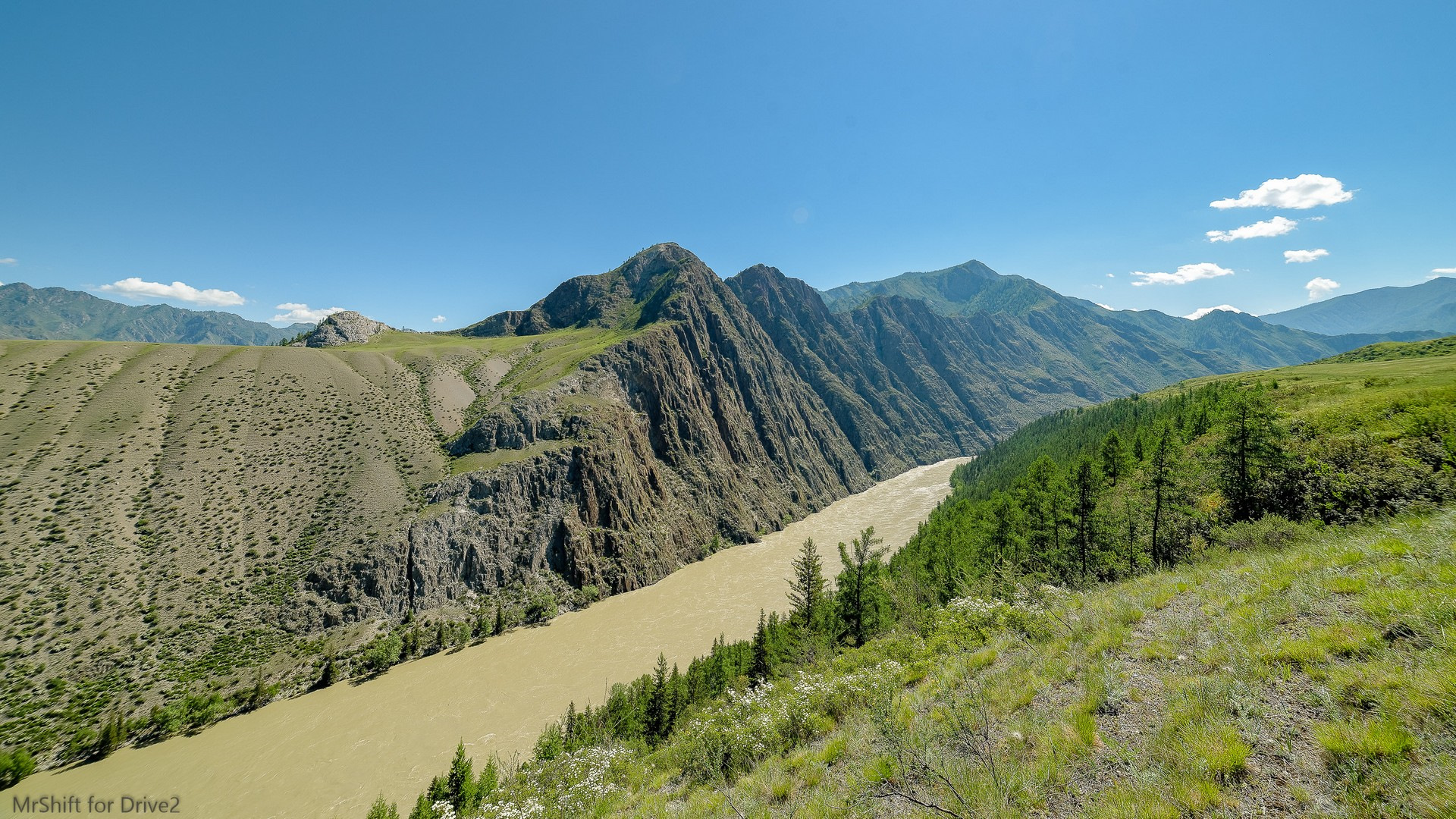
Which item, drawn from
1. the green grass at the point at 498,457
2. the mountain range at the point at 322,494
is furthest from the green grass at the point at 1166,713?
the green grass at the point at 498,457

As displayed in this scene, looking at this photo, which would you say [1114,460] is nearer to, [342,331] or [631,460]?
[631,460]

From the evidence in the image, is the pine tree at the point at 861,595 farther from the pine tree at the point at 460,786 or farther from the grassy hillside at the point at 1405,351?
the grassy hillside at the point at 1405,351

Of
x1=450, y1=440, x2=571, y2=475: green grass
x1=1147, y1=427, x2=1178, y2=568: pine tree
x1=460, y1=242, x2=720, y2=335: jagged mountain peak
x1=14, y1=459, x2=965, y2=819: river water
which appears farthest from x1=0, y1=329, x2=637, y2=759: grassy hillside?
x1=1147, y1=427, x2=1178, y2=568: pine tree

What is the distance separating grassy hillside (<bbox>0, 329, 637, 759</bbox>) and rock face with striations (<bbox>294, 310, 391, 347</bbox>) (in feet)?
120

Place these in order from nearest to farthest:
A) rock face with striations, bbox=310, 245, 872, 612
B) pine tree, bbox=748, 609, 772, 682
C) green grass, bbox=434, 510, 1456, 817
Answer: green grass, bbox=434, 510, 1456, 817
pine tree, bbox=748, 609, 772, 682
rock face with striations, bbox=310, 245, 872, 612

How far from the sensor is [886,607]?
33281mm

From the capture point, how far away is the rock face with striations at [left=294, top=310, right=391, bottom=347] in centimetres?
10900

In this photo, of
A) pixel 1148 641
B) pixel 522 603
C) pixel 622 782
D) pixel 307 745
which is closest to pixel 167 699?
pixel 307 745

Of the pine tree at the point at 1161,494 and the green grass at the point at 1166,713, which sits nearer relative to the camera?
the green grass at the point at 1166,713

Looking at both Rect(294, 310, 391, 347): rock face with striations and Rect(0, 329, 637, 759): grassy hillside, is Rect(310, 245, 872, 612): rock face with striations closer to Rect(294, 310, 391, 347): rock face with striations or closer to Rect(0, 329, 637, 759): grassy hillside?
Rect(0, 329, 637, 759): grassy hillside

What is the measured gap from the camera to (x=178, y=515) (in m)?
46.2

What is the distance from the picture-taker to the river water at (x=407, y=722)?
29.5m

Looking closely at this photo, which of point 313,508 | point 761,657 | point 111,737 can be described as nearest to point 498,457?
point 313,508

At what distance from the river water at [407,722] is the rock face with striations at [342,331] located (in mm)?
98199
